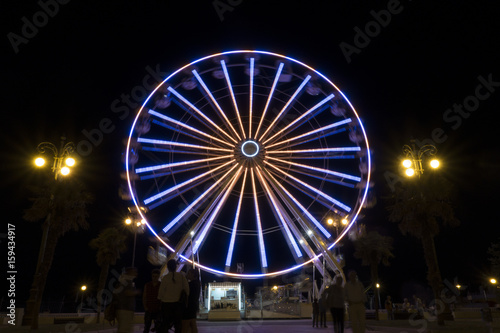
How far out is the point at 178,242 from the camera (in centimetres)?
2416

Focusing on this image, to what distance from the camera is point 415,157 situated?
17234 millimetres

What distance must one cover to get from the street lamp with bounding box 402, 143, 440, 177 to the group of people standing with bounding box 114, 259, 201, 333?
11.4 metres

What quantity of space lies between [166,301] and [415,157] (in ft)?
43.2

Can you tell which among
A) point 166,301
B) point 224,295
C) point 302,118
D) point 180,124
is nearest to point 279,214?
point 302,118

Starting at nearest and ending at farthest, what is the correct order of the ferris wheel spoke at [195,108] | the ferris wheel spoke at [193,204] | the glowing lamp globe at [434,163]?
the glowing lamp globe at [434,163]
the ferris wheel spoke at [193,204]
the ferris wheel spoke at [195,108]

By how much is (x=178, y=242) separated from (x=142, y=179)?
4.17 metres

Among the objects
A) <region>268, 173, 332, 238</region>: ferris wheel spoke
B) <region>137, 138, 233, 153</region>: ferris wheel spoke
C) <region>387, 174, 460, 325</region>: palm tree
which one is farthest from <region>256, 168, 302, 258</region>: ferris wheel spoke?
<region>387, 174, 460, 325</region>: palm tree

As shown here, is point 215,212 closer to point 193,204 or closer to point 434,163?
point 193,204

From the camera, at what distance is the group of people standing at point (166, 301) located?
734 cm

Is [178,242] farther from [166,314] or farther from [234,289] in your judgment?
[166,314]

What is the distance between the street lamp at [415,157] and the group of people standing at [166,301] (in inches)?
447

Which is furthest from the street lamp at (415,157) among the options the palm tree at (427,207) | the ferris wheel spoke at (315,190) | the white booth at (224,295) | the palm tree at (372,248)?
the white booth at (224,295)

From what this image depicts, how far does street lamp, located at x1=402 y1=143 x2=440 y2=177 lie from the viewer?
16927mm

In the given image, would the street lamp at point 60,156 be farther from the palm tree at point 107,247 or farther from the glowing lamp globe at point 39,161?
the palm tree at point 107,247
